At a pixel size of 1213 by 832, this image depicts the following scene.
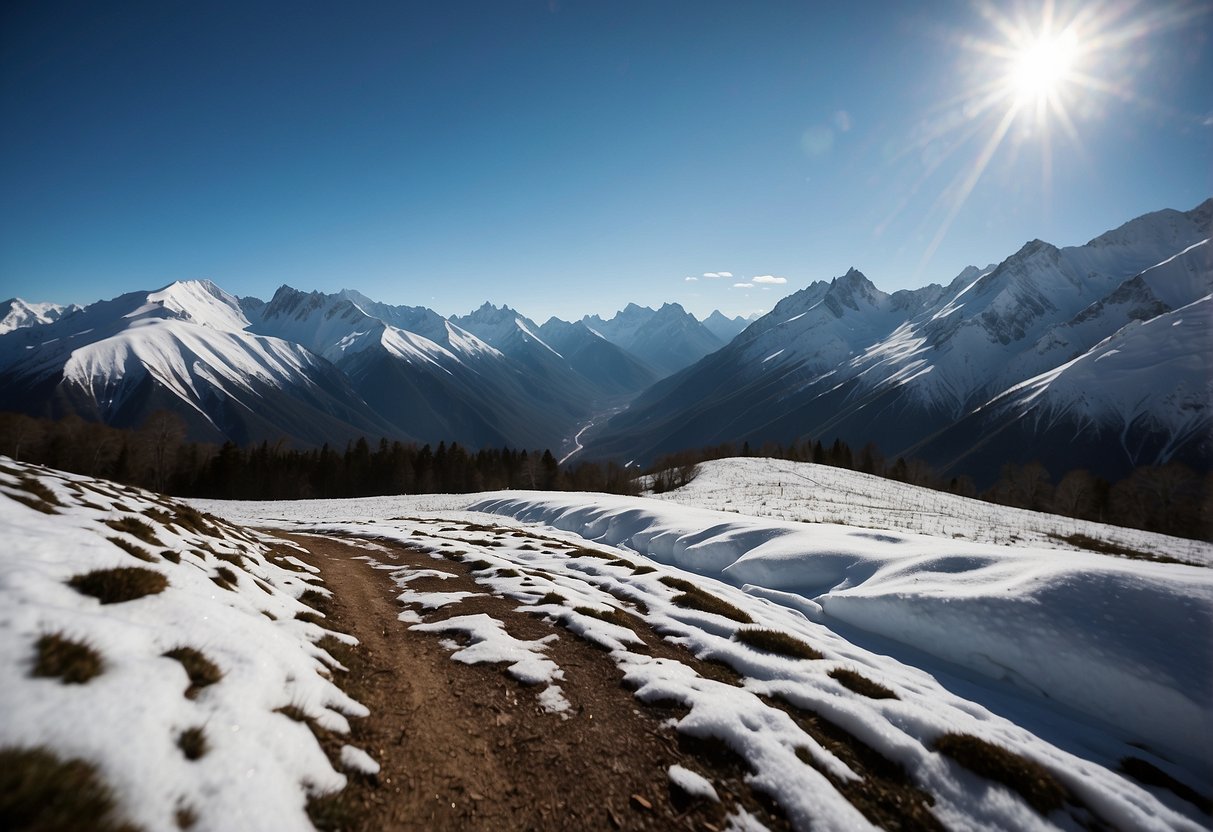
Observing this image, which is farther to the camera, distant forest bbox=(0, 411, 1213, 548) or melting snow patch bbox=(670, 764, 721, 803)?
distant forest bbox=(0, 411, 1213, 548)

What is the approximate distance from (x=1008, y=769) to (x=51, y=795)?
11.0m

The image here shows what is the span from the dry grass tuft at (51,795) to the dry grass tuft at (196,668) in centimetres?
159

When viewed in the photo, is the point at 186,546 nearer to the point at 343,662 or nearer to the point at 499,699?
the point at 343,662

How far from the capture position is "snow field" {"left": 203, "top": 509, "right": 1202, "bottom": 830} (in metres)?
6.23

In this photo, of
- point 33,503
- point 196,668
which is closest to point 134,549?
point 33,503

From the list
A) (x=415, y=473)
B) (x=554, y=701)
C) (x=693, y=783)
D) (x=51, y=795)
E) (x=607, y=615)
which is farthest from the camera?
(x=415, y=473)

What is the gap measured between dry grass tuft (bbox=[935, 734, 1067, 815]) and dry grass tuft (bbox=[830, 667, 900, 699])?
1.52 metres

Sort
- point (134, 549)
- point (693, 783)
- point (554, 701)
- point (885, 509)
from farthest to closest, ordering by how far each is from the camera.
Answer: point (885, 509)
point (554, 701)
point (134, 549)
point (693, 783)

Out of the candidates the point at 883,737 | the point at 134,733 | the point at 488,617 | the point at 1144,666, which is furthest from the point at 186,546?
the point at 1144,666

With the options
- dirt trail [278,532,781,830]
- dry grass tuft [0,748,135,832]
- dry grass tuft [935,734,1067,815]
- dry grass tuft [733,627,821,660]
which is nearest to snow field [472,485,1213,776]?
dry grass tuft [733,627,821,660]

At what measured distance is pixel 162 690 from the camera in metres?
4.57

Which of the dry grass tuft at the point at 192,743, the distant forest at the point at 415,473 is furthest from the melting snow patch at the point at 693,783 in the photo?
the distant forest at the point at 415,473

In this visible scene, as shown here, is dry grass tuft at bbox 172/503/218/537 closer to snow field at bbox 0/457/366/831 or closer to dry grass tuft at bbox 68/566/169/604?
snow field at bbox 0/457/366/831

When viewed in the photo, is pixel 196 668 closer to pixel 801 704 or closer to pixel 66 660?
pixel 66 660
